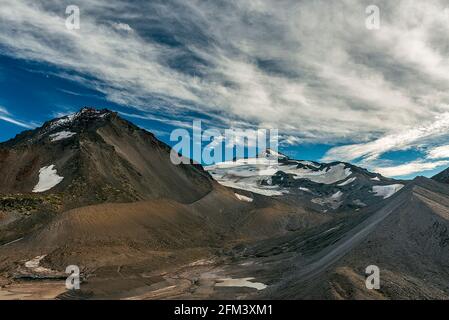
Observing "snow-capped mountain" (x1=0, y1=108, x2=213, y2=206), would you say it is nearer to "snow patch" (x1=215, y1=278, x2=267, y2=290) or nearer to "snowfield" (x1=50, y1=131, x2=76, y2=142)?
"snowfield" (x1=50, y1=131, x2=76, y2=142)

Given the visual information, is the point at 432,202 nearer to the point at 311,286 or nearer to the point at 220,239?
the point at 311,286

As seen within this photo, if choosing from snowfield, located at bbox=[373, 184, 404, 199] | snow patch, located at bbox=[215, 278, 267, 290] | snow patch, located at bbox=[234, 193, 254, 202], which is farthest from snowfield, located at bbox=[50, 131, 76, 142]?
snowfield, located at bbox=[373, 184, 404, 199]

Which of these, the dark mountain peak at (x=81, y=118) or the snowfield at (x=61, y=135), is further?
the dark mountain peak at (x=81, y=118)

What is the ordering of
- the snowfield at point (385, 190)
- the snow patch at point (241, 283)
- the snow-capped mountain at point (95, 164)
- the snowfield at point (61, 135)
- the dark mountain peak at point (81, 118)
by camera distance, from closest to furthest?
the snow patch at point (241, 283) < the snow-capped mountain at point (95, 164) < the snowfield at point (61, 135) < the dark mountain peak at point (81, 118) < the snowfield at point (385, 190)

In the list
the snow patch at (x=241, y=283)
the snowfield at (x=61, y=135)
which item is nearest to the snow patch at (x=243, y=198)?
the snowfield at (x=61, y=135)

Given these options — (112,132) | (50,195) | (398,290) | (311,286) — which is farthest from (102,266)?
(112,132)

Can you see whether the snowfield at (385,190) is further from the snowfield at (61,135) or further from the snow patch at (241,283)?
the snow patch at (241,283)

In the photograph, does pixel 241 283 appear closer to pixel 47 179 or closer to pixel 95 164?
pixel 95 164

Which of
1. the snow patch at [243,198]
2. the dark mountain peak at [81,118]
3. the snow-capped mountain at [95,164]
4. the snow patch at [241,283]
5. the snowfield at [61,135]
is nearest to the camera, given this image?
the snow patch at [241,283]
